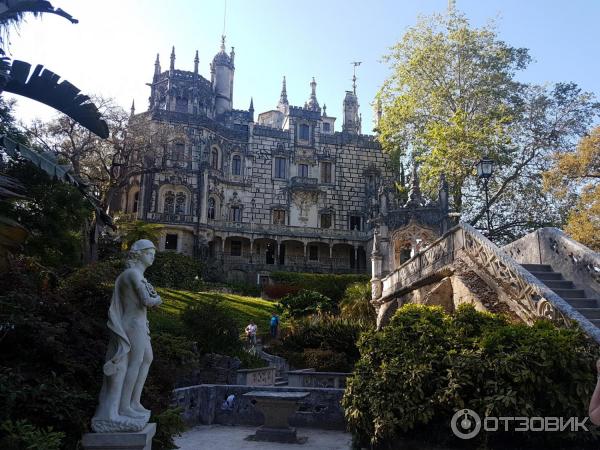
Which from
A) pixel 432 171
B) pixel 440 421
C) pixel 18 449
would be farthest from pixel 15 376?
pixel 432 171

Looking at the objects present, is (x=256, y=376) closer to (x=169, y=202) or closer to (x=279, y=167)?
(x=169, y=202)

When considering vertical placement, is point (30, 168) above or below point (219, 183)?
below

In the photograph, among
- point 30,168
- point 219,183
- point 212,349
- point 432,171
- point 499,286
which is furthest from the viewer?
point 219,183

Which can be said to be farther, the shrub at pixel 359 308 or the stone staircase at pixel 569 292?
the shrub at pixel 359 308

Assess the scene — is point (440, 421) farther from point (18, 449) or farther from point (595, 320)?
point (18, 449)

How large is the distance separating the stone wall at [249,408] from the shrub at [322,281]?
21.7 metres

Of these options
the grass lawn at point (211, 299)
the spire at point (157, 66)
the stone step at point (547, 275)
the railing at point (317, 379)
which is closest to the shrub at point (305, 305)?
the grass lawn at point (211, 299)

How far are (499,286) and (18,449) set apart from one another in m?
8.70

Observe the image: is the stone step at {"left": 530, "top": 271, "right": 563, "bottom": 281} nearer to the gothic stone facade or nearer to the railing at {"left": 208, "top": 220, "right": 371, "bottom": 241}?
the gothic stone facade

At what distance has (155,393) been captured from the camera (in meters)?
7.28

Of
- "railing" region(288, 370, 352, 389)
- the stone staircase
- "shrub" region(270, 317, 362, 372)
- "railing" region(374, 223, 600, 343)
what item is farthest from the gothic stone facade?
the stone staircase

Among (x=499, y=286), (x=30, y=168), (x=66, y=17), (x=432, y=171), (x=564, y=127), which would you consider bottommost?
(x=499, y=286)

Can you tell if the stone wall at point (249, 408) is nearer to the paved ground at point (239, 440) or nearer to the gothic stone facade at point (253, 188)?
the paved ground at point (239, 440)

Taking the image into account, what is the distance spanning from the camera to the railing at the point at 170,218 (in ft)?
126
